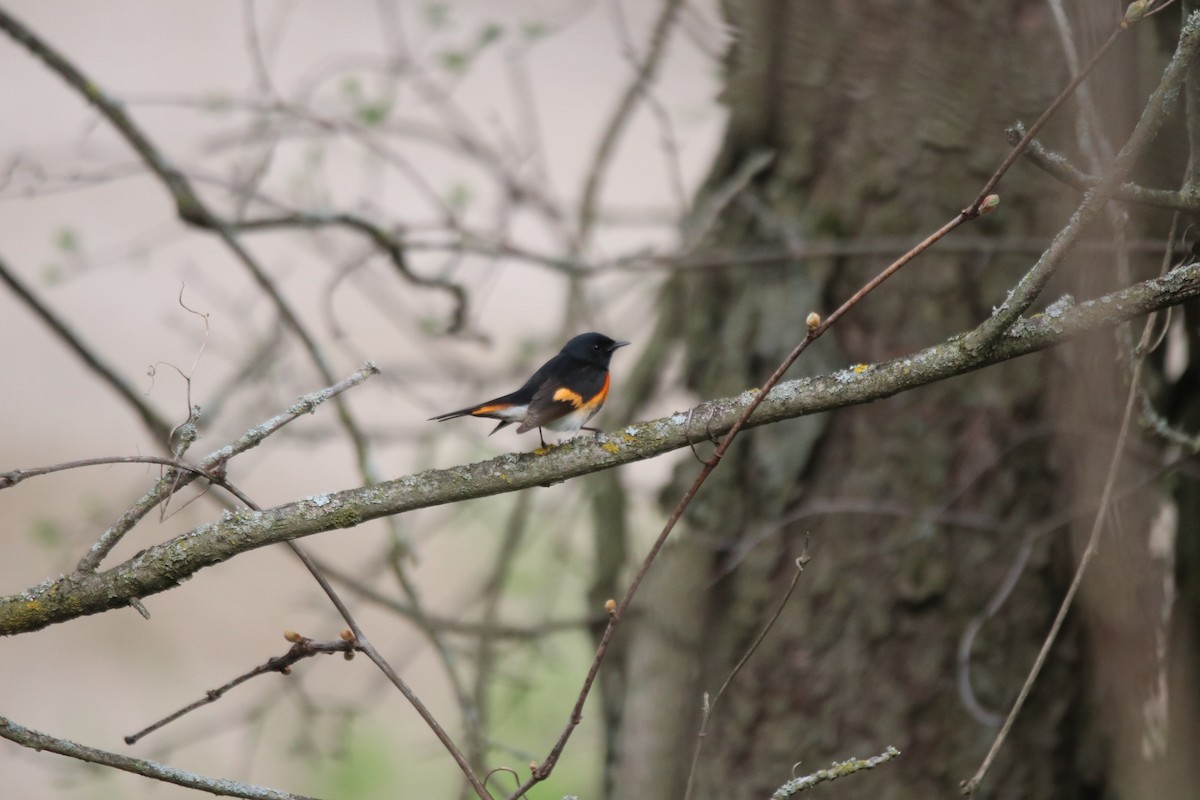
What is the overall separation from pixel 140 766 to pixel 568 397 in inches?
53.6

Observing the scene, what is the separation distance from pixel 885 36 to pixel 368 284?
2935mm

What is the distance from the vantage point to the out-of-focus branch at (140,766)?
1.76 meters

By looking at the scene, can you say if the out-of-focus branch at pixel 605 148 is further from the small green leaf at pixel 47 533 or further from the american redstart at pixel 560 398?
the small green leaf at pixel 47 533

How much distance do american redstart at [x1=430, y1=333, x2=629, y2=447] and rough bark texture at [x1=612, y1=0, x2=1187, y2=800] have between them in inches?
44.5

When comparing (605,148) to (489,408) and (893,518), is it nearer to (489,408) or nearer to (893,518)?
(893,518)

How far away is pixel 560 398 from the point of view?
276cm

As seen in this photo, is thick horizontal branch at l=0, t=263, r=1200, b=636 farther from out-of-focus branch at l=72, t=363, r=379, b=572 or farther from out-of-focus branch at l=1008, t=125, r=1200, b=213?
out-of-focus branch at l=1008, t=125, r=1200, b=213

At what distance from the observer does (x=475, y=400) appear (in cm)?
507

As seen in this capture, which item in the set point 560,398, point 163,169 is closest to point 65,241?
point 163,169

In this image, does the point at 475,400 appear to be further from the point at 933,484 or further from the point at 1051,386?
the point at 1051,386

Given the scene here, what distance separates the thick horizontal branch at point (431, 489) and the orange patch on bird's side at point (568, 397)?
29.9 inches

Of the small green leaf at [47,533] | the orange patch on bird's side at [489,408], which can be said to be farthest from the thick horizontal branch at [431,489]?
the small green leaf at [47,533]

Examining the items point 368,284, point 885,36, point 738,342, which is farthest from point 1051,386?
point 368,284

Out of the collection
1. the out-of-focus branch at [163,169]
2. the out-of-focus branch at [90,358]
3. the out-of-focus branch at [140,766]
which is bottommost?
the out-of-focus branch at [140,766]
